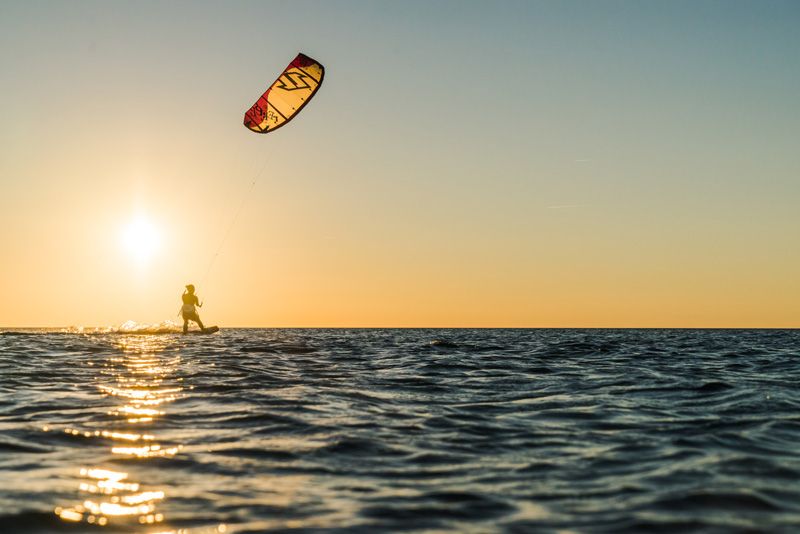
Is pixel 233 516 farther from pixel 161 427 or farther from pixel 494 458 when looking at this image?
pixel 161 427

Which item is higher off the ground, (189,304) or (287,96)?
(287,96)

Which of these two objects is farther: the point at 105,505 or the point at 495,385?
the point at 495,385

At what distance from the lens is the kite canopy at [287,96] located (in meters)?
22.8

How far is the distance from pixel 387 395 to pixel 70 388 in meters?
5.40

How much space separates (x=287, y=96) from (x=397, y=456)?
1842 cm

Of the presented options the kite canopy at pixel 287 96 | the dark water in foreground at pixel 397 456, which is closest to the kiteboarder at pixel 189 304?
the kite canopy at pixel 287 96

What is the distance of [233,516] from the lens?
4758 millimetres

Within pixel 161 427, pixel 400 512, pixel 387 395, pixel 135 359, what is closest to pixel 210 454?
pixel 161 427

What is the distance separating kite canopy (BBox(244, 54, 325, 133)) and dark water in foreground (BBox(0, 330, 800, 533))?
12.4 m

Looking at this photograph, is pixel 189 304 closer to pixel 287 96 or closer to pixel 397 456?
pixel 287 96

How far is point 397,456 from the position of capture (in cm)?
673

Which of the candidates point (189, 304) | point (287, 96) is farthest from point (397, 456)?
point (189, 304)

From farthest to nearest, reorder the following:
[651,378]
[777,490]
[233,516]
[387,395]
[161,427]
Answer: [651,378], [387,395], [161,427], [777,490], [233,516]

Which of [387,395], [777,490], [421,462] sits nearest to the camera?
[777,490]
